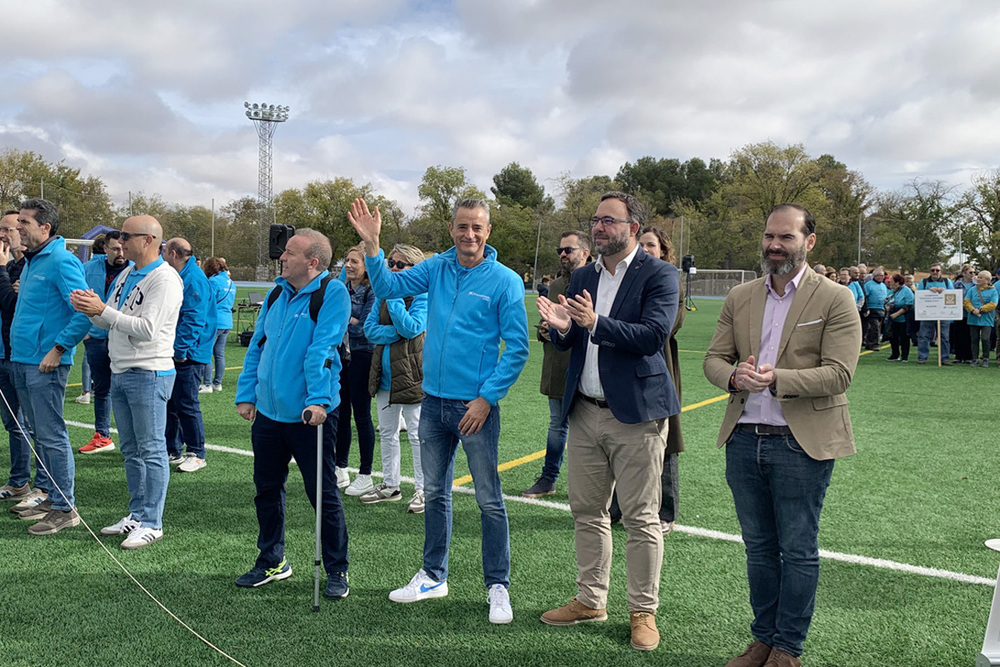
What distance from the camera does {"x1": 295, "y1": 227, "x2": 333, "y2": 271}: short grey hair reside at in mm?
4102

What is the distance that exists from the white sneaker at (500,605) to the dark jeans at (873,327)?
1767 cm

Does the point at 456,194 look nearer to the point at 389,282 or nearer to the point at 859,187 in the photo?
the point at 859,187

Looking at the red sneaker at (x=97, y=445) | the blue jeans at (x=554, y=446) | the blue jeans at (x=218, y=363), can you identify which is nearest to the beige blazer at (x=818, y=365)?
the blue jeans at (x=554, y=446)

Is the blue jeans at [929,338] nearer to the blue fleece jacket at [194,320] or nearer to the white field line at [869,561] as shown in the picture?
the white field line at [869,561]

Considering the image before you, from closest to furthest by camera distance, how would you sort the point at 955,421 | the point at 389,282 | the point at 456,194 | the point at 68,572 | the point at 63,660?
the point at 63,660
the point at 389,282
the point at 68,572
the point at 955,421
the point at 456,194

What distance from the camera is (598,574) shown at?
12.5 ft

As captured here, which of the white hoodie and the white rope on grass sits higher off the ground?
the white hoodie

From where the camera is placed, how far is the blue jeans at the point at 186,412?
676 cm

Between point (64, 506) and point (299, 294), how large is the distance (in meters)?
2.61

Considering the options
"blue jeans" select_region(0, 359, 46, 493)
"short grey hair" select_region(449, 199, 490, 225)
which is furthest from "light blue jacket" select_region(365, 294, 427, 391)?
"blue jeans" select_region(0, 359, 46, 493)

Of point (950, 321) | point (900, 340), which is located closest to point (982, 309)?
point (950, 321)

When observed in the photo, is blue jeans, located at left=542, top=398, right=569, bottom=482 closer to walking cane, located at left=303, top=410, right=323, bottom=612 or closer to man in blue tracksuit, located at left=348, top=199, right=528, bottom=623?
man in blue tracksuit, located at left=348, top=199, right=528, bottom=623

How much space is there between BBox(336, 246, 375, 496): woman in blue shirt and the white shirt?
266 centimetres

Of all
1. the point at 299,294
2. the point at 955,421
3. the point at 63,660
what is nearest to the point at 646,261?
the point at 299,294
